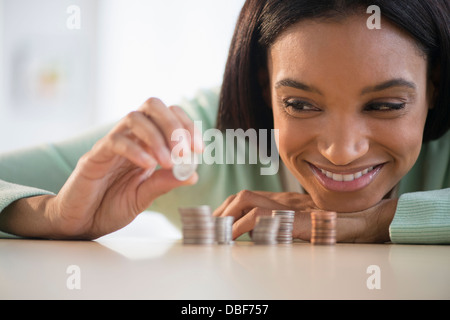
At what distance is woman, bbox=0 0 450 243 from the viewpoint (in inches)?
55.4

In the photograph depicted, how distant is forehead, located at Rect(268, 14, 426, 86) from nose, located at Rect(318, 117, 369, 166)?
0.13m

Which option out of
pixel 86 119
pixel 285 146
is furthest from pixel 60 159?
pixel 86 119

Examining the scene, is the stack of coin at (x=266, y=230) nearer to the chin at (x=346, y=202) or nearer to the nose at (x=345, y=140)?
the nose at (x=345, y=140)

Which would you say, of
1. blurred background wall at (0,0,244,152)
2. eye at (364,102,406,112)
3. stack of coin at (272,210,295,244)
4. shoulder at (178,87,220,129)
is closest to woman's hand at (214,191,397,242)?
stack of coin at (272,210,295,244)

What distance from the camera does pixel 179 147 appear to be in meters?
1.24

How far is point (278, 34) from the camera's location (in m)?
1.76

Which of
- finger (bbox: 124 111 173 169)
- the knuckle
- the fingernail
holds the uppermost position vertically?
finger (bbox: 124 111 173 169)

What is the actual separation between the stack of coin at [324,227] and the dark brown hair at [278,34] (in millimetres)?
542

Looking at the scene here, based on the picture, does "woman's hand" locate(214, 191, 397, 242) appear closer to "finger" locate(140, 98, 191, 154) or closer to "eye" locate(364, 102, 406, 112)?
"eye" locate(364, 102, 406, 112)

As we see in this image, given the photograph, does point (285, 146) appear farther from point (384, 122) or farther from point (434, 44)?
point (434, 44)

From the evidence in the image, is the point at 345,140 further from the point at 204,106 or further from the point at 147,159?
the point at 204,106

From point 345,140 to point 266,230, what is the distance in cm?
38

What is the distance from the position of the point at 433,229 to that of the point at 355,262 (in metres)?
0.61

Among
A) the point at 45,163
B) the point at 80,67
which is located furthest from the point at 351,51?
the point at 80,67
